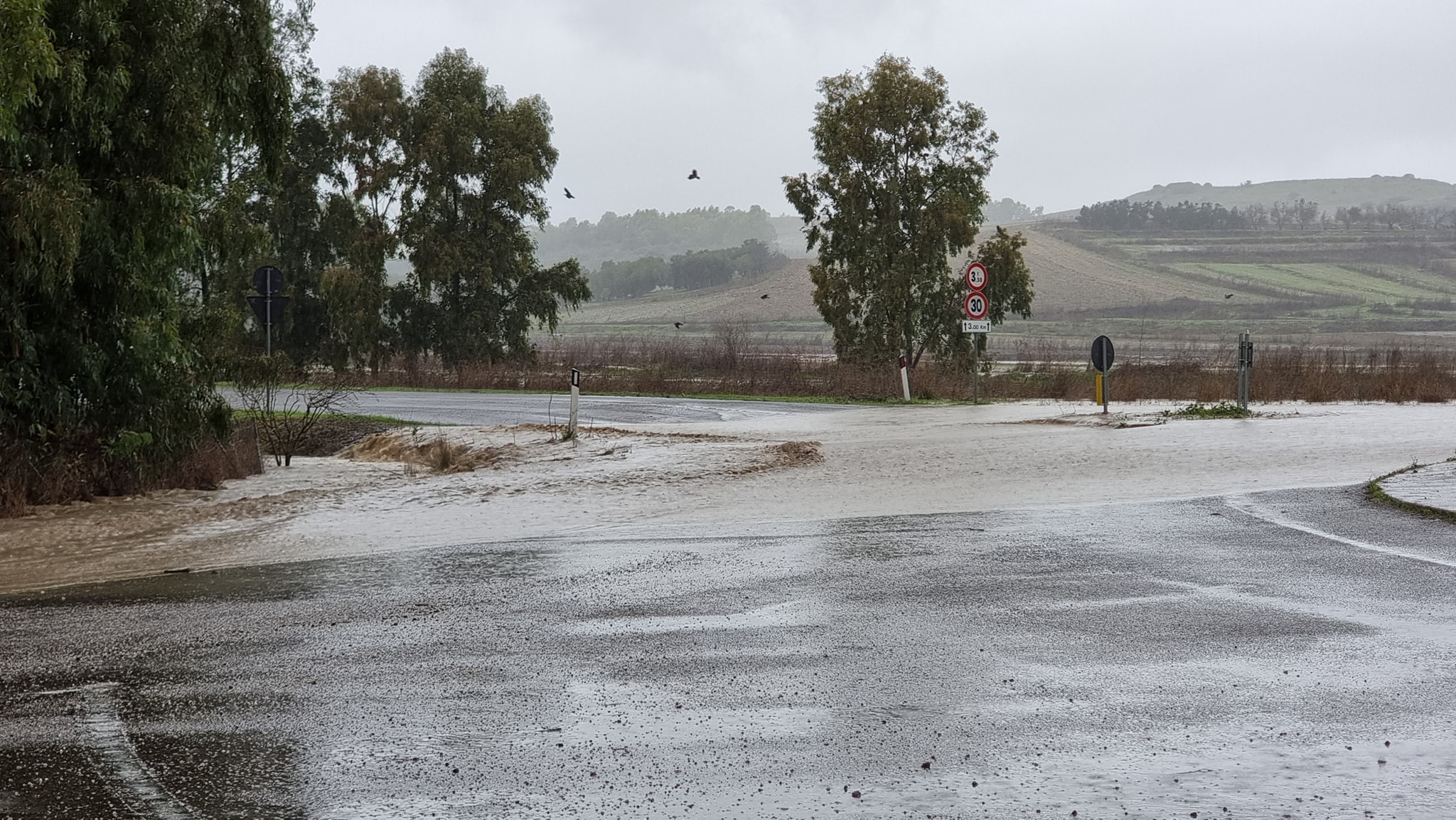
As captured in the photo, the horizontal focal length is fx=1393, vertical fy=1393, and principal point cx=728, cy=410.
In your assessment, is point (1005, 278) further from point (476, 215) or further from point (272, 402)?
point (272, 402)

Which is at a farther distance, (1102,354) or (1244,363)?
(1102,354)

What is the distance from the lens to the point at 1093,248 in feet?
573

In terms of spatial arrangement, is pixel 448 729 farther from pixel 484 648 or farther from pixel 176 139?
pixel 176 139

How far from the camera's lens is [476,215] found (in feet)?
177

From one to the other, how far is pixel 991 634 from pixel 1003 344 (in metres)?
104

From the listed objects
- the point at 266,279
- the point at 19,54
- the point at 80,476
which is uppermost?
the point at 19,54

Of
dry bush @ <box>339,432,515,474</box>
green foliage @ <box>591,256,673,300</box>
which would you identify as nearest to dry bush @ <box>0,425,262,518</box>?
dry bush @ <box>339,432,515,474</box>

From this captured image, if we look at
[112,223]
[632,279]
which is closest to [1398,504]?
[112,223]

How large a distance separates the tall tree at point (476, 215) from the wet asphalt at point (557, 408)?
15244 millimetres

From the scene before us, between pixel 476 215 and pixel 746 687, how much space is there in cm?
4933

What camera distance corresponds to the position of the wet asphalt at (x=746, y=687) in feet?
16.5

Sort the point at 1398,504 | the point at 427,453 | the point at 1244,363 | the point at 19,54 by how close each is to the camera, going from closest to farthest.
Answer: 1. the point at 19,54
2. the point at 1398,504
3. the point at 427,453
4. the point at 1244,363

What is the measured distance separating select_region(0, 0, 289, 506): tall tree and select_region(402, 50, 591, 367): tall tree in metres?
37.4

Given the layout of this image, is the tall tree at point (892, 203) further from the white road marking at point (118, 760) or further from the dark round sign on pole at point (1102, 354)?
the white road marking at point (118, 760)
